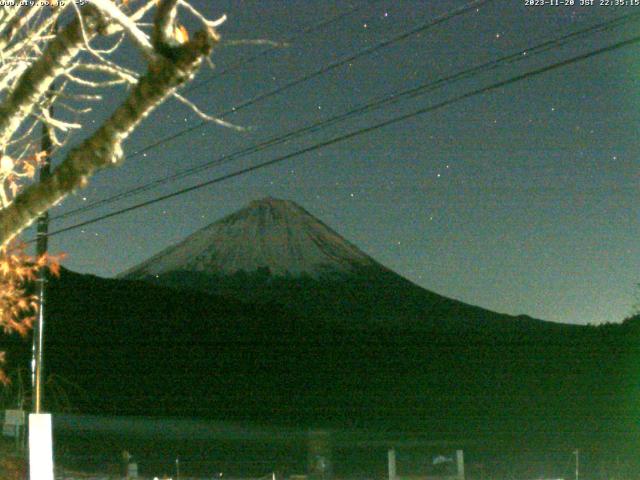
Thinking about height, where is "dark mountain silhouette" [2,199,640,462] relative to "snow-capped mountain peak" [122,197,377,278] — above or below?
below

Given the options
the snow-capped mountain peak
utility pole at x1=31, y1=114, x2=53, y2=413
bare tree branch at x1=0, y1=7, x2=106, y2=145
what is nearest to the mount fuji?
the snow-capped mountain peak

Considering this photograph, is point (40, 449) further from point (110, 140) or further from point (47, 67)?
point (110, 140)

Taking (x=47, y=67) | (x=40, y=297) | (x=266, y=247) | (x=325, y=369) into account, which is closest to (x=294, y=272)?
(x=266, y=247)

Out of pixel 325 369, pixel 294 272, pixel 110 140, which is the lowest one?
pixel 325 369

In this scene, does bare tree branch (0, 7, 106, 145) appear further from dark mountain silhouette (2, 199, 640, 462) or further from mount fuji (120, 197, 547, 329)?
mount fuji (120, 197, 547, 329)

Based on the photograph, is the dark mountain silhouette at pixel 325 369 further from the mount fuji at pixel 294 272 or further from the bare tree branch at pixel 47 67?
the mount fuji at pixel 294 272

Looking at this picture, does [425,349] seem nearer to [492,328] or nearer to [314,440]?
[492,328]

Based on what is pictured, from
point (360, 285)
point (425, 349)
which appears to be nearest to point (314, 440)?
point (425, 349)

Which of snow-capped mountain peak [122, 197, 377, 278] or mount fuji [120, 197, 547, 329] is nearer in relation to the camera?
mount fuji [120, 197, 547, 329]

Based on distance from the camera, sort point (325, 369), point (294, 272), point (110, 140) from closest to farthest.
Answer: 1. point (110, 140)
2. point (325, 369)
3. point (294, 272)
